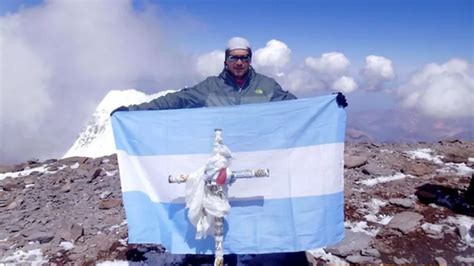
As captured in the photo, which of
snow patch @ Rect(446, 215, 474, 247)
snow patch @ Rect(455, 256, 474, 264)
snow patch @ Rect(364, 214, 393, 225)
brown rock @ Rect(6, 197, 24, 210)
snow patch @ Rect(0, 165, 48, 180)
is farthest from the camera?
snow patch @ Rect(0, 165, 48, 180)

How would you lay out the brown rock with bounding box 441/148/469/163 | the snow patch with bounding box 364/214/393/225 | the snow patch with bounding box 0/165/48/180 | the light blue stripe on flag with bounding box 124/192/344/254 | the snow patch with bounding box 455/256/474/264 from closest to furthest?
the light blue stripe on flag with bounding box 124/192/344/254
the snow patch with bounding box 455/256/474/264
the snow patch with bounding box 364/214/393/225
the brown rock with bounding box 441/148/469/163
the snow patch with bounding box 0/165/48/180

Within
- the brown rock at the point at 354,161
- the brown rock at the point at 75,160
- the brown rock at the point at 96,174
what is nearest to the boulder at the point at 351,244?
the brown rock at the point at 354,161

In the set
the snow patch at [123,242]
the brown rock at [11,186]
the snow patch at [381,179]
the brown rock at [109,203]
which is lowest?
the brown rock at [11,186]

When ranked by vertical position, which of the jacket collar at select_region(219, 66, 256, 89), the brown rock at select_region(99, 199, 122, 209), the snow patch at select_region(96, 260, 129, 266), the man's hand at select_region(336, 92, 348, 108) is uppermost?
the jacket collar at select_region(219, 66, 256, 89)

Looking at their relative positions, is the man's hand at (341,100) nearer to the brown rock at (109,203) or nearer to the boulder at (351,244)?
the boulder at (351,244)

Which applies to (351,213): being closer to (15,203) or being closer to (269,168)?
(269,168)

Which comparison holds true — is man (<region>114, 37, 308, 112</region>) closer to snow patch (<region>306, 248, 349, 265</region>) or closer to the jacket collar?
the jacket collar

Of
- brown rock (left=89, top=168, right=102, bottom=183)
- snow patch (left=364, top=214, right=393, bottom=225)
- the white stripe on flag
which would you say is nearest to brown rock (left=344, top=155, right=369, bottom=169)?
snow patch (left=364, top=214, right=393, bottom=225)

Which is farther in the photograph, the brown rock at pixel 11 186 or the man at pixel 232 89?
the brown rock at pixel 11 186

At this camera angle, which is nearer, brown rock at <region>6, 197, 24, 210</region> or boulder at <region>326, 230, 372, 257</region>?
boulder at <region>326, 230, 372, 257</region>
